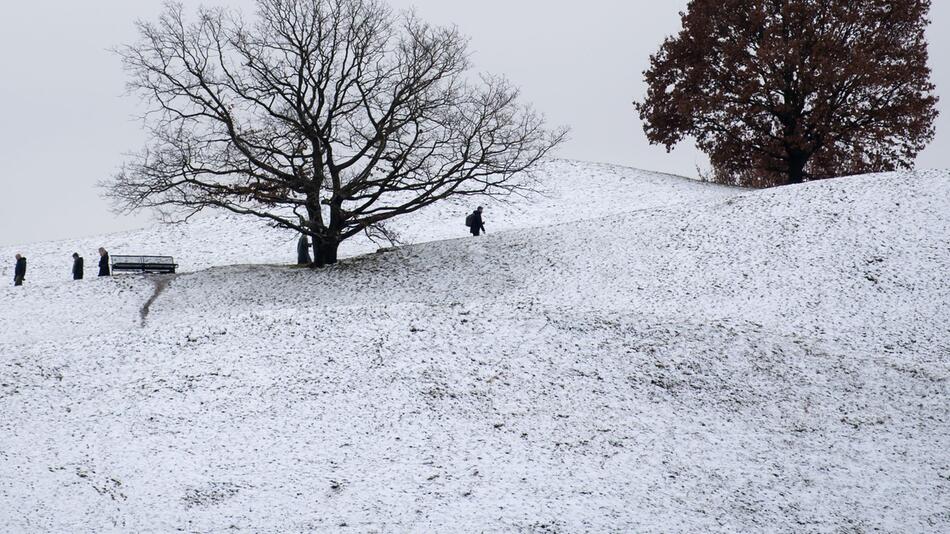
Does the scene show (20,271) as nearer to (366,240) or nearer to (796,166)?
(366,240)

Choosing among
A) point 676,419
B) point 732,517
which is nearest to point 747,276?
point 676,419

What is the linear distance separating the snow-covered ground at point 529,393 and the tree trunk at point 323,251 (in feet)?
6.93

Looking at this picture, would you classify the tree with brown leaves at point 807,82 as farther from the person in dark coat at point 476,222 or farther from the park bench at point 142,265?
the park bench at point 142,265

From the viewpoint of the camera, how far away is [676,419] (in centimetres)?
1742

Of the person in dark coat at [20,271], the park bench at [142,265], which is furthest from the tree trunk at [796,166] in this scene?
the person in dark coat at [20,271]

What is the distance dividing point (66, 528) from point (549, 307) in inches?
490

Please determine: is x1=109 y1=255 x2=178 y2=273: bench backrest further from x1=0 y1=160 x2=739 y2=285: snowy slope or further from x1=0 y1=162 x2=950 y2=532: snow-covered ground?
x1=0 y1=160 x2=739 y2=285: snowy slope

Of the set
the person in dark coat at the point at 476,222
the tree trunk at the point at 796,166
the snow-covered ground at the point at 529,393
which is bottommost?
the snow-covered ground at the point at 529,393

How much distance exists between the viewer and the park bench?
3238 centimetres

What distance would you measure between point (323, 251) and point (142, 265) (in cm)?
665

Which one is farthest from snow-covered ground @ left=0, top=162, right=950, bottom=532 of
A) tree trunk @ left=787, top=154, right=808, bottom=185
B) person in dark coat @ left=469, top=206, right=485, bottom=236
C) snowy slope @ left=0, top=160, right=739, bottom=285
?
tree trunk @ left=787, top=154, right=808, bottom=185

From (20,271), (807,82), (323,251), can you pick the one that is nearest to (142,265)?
(20,271)

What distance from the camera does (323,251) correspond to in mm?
31484

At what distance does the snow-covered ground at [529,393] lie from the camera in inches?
569
